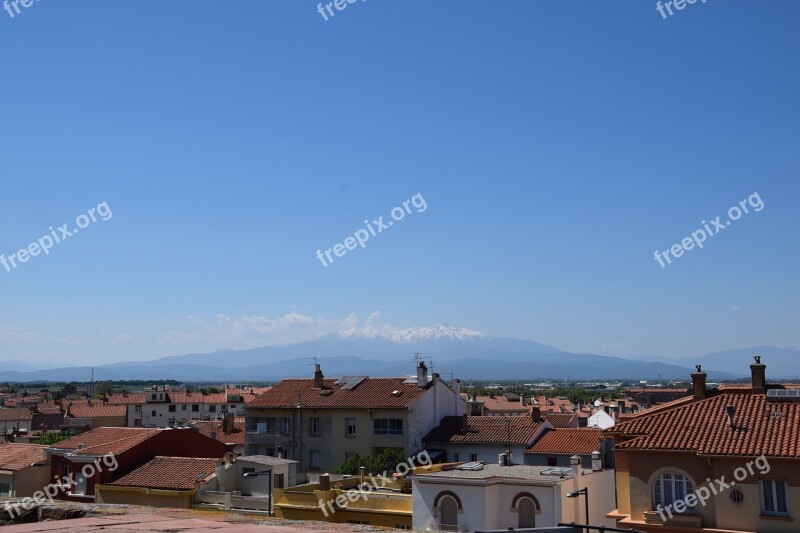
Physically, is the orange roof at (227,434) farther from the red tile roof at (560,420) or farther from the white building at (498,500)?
the white building at (498,500)

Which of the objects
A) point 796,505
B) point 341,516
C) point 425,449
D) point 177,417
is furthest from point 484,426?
point 177,417

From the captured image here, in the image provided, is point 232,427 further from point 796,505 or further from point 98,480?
point 796,505

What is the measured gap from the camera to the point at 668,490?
2502 centimetres

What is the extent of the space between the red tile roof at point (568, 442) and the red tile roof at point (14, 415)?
77.6 metres

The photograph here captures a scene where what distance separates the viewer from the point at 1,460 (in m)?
40.5

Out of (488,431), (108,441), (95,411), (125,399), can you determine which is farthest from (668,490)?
(125,399)

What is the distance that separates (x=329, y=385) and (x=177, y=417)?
6219 cm

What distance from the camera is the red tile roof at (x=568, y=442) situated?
43.4 meters

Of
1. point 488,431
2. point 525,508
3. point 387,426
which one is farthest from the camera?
point 387,426

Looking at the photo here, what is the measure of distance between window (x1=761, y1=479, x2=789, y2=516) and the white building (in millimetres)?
6249

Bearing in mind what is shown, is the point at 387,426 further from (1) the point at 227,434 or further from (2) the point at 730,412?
(2) the point at 730,412

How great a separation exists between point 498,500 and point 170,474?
15948mm

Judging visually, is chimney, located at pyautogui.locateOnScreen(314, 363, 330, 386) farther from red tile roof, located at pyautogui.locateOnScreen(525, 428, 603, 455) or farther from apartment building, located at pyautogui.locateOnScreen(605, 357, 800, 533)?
apartment building, located at pyautogui.locateOnScreen(605, 357, 800, 533)

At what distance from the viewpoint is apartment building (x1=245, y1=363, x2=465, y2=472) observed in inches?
1943
